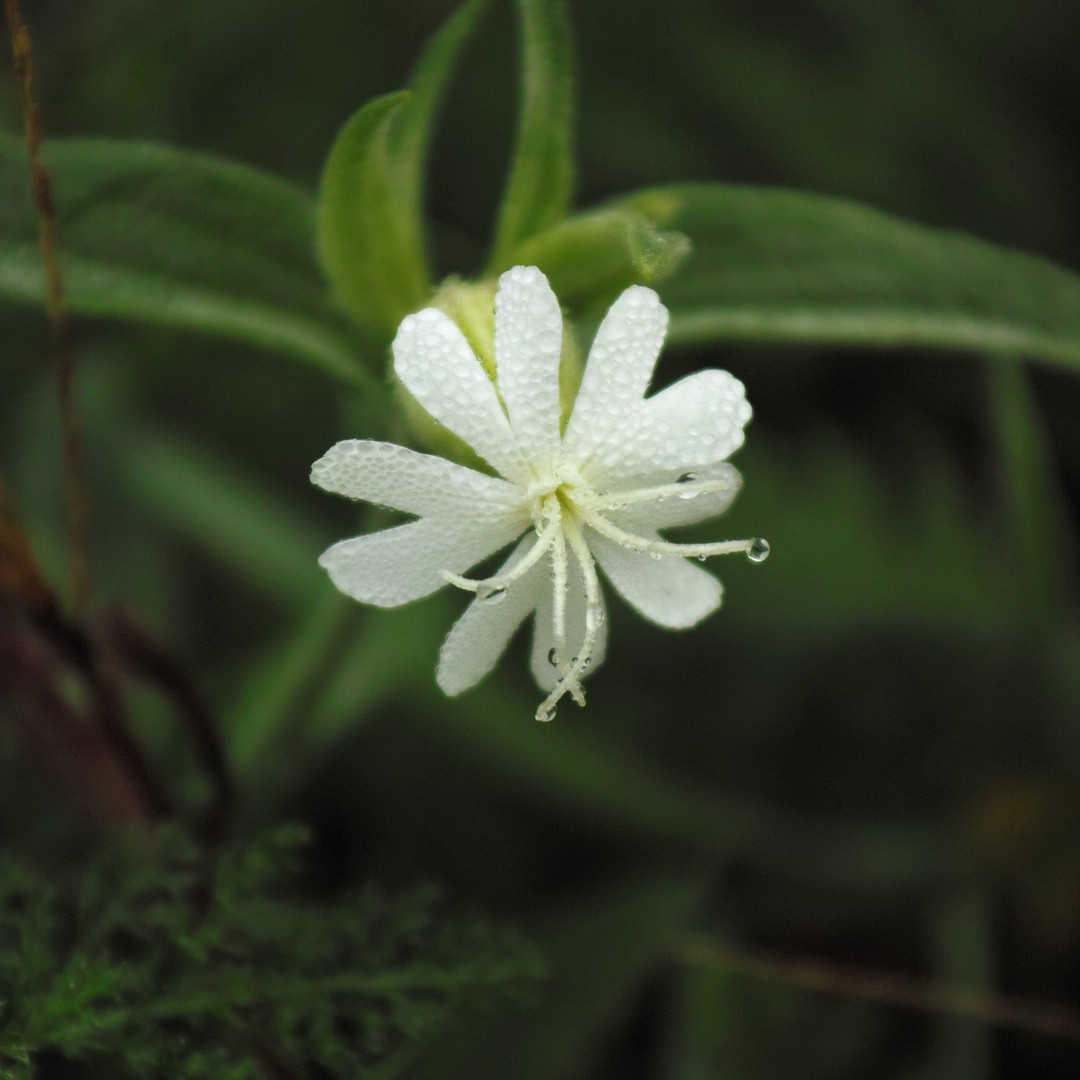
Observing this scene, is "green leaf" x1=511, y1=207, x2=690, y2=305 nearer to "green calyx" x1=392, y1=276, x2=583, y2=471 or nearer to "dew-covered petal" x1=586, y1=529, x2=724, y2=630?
"green calyx" x1=392, y1=276, x2=583, y2=471

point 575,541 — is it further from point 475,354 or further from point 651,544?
point 475,354

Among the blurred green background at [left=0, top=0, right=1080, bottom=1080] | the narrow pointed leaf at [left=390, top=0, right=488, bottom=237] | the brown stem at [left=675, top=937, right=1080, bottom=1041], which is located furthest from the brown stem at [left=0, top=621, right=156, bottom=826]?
the brown stem at [left=675, top=937, right=1080, bottom=1041]

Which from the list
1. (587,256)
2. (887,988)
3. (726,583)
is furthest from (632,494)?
(726,583)

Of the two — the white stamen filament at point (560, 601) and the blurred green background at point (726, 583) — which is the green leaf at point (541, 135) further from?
the blurred green background at point (726, 583)

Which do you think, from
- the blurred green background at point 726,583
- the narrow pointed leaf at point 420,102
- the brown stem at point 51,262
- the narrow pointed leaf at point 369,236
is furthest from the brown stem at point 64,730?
the narrow pointed leaf at point 420,102

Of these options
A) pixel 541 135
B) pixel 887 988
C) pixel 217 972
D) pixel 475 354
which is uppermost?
pixel 541 135

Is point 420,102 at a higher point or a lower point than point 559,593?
higher
